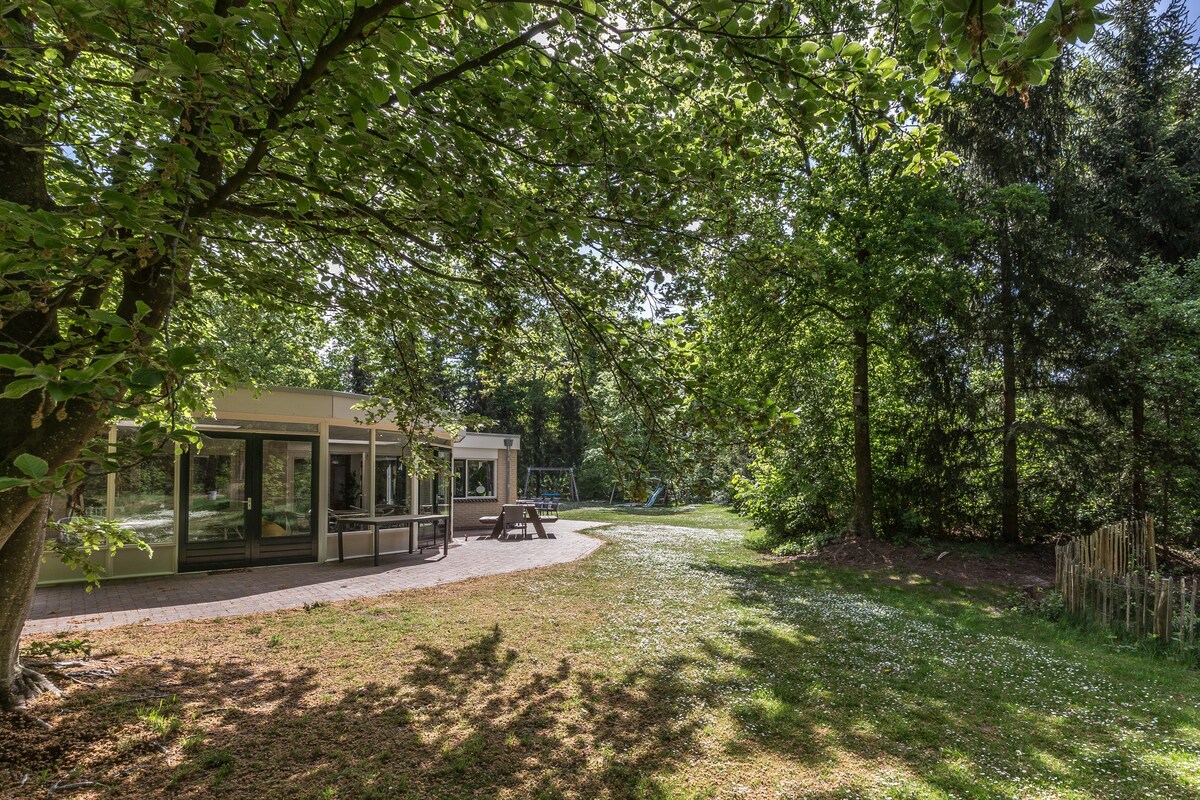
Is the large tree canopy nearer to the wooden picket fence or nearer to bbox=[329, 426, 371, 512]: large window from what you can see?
the wooden picket fence

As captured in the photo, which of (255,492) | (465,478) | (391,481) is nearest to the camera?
(255,492)

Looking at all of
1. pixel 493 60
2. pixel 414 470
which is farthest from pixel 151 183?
pixel 414 470

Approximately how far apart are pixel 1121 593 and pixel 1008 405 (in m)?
6.99

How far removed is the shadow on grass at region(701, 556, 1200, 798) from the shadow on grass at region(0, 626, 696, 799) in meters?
0.95

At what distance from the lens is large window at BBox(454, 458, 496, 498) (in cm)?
2220

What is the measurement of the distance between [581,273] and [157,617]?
7.21m

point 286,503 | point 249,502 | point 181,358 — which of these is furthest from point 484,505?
point 181,358

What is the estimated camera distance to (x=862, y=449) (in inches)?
550

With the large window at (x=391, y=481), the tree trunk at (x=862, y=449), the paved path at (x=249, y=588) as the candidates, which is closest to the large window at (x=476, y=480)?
the large window at (x=391, y=481)

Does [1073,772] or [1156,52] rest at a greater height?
[1156,52]

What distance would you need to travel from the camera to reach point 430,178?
11.0ft

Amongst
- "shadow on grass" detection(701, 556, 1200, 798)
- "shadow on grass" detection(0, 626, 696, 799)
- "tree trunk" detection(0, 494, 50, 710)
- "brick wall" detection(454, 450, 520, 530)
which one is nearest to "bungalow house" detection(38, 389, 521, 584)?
"shadow on grass" detection(0, 626, 696, 799)

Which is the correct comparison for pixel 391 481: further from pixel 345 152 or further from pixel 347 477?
pixel 345 152

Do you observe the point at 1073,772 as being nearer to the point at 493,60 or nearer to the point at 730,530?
the point at 493,60
